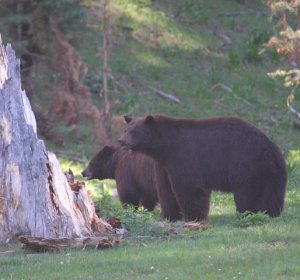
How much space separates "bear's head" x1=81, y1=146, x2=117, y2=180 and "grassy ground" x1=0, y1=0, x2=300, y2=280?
5.10 feet

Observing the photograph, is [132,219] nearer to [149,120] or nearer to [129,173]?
[149,120]

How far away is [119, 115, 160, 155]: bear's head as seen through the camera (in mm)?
13104

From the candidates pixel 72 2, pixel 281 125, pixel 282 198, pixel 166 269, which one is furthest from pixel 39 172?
pixel 281 125

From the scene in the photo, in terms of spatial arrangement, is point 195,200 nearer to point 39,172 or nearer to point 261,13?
point 39,172

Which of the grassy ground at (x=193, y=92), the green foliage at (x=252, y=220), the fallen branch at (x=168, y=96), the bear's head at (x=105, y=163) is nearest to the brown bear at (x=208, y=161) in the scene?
the grassy ground at (x=193, y=92)

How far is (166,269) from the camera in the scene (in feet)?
29.1

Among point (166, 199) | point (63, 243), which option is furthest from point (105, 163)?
point (63, 243)

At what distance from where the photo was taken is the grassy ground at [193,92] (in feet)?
32.3

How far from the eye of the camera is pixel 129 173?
14781mm

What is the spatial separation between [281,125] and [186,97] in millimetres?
3006

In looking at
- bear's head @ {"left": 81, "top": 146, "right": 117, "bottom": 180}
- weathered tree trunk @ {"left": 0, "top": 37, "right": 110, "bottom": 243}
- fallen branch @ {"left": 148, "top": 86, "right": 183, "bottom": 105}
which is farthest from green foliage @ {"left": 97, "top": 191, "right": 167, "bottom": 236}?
fallen branch @ {"left": 148, "top": 86, "right": 183, "bottom": 105}

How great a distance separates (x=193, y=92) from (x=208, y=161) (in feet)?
42.1

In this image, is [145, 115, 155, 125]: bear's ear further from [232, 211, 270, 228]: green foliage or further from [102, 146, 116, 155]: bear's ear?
[102, 146, 116, 155]: bear's ear

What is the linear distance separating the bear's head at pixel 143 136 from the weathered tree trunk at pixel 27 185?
7.68 ft
